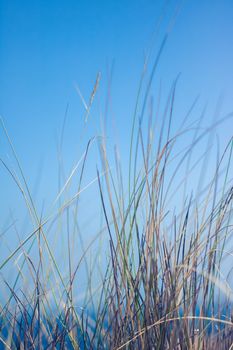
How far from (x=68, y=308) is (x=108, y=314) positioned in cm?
8

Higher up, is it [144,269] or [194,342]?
[144,269]

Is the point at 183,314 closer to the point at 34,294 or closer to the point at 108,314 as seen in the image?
the point at 108,314

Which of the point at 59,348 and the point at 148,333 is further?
the point at 59,348

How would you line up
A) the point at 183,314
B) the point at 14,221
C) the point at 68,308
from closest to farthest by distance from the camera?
the point at 183,314
the point at 68,308
the point at 14,221

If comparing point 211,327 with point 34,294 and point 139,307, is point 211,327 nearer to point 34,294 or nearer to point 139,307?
point 139,307

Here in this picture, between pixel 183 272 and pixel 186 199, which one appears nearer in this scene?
pixel 183 272

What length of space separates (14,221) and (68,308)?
270 mm

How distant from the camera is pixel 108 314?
1.02 m

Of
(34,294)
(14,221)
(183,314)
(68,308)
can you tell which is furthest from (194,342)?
(14,221)

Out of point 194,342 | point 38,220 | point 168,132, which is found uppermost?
point 168,132

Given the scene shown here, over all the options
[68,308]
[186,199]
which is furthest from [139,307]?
[186,199]

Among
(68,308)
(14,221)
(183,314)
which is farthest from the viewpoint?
(14,221)

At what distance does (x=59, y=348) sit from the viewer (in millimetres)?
1019

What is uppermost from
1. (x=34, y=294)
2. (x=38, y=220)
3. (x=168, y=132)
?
(x=168, y=132)
